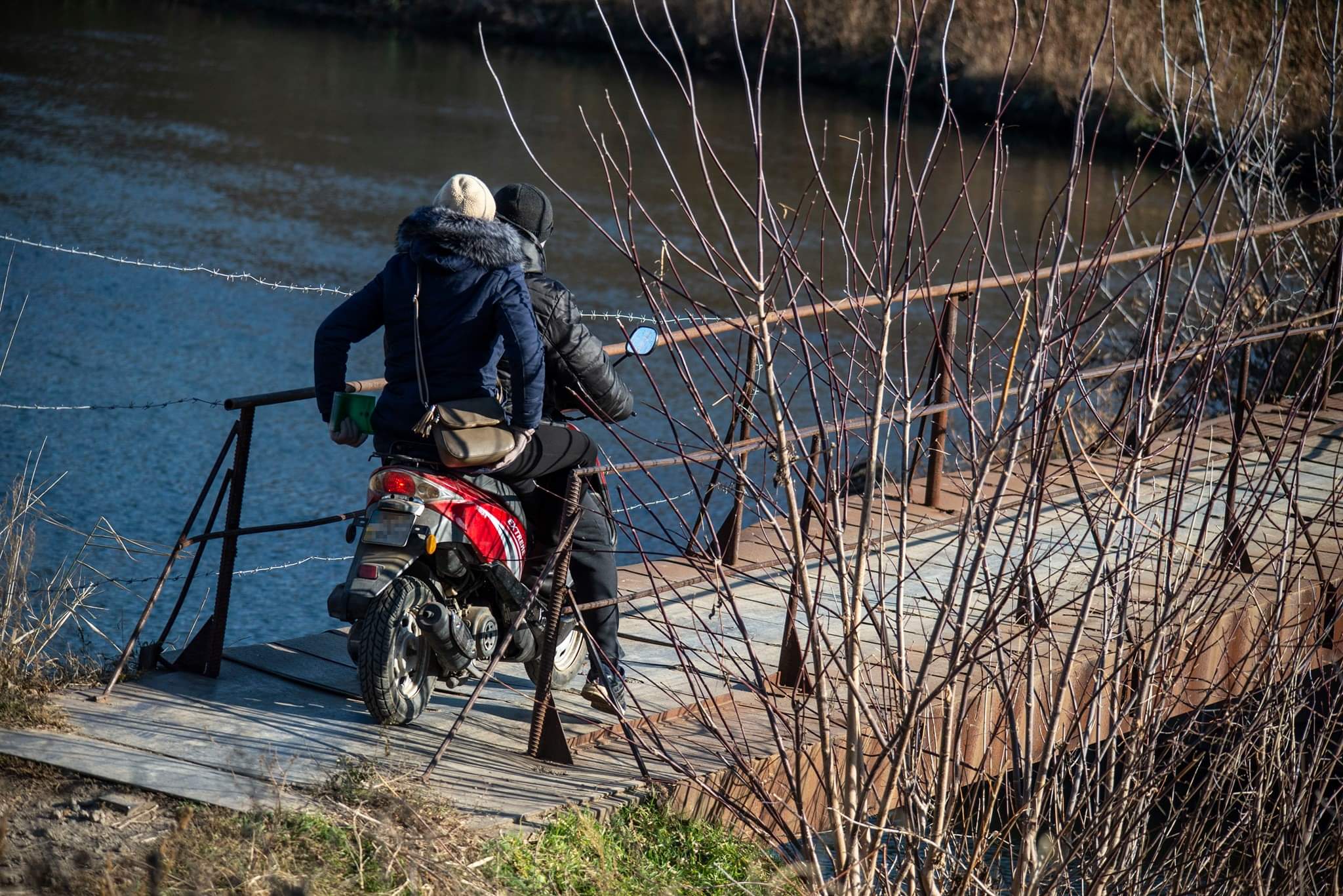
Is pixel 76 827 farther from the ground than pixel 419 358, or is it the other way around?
pixel 419 358

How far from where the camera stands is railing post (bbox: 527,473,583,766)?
4.38 meters

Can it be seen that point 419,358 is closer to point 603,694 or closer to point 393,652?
point 393,652

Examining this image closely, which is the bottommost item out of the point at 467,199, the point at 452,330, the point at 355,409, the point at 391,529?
the point at 391,529

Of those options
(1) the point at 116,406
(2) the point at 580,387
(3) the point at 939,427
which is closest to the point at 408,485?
(2) the point at 580,387

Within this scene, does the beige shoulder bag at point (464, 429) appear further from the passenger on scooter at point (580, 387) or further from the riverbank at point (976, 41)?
the riverbank at point (976, 41)

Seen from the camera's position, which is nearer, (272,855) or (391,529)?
(272,855)

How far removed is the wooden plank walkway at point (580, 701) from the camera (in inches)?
144

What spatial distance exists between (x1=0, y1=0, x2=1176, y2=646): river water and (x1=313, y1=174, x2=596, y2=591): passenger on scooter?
48cm

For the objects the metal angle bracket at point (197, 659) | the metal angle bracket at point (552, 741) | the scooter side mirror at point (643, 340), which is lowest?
the metal angle bracket at point (197, 659)

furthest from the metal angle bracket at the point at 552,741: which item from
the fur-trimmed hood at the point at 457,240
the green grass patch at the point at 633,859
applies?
the fur-trimmed hood at the point at 457,240

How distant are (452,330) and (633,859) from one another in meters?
1.57

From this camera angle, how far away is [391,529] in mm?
4398

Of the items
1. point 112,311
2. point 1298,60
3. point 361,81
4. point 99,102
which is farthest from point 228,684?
point 361,81

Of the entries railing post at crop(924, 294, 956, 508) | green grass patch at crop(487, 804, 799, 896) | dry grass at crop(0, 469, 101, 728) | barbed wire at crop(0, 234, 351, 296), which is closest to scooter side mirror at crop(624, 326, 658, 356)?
green grass patch at crop(487, 804, 799, 896)
